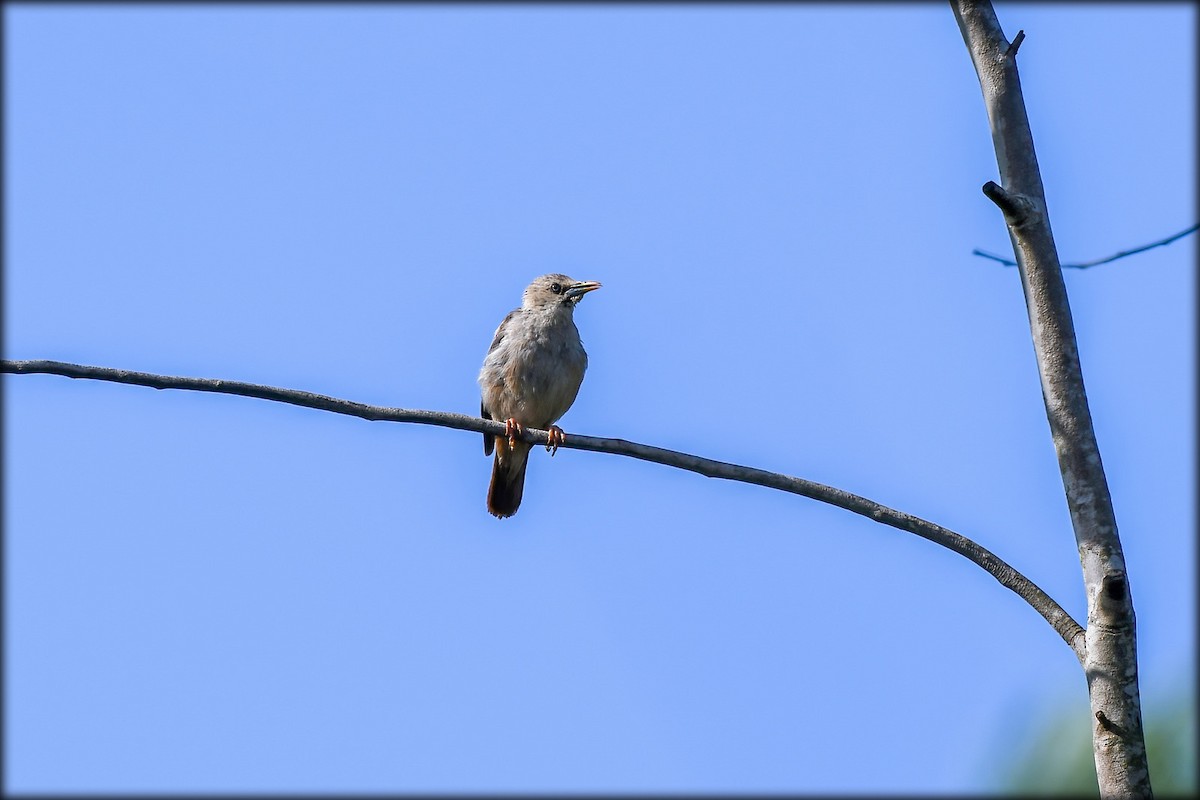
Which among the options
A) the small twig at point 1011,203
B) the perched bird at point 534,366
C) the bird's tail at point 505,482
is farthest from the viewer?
the bird's tail at point 505,482

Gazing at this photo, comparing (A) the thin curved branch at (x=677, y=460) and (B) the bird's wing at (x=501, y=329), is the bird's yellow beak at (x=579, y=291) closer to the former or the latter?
(B) the bird's wing at (x=501, y=329)

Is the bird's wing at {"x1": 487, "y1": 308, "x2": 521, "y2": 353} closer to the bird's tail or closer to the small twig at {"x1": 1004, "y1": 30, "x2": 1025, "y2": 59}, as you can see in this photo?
the bird's tail

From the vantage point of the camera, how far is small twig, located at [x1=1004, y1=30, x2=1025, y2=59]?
338 cm

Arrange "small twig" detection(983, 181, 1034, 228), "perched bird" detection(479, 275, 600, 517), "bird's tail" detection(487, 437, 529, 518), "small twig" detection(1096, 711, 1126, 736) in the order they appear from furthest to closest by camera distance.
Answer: "bird's tail" detection(487, 437, 529, 518) < "perched bird" detection(479, 275, 600, 517) < "small twig" detection(983, 181, 1034, 228) < "small twig" detection(1096, 711, 1126, 736)

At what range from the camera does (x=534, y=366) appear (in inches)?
310

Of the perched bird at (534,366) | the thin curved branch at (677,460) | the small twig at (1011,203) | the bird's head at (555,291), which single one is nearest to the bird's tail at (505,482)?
the perched bird at (534,366)

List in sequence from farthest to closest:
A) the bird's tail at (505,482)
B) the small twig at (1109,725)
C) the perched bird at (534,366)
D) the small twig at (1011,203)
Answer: the bird's tail at (505,482), the perched bird at (534,366), the small twig at (1011,203), the small twig at (1109,725)

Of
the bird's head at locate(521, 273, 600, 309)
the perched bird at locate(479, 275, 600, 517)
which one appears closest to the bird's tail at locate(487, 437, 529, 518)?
the perched bird at locate(479, 275, 600, 517)

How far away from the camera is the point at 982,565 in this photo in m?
3.24

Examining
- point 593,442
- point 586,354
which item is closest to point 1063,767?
point 586,354

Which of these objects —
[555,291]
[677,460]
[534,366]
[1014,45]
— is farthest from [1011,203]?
[555,291]

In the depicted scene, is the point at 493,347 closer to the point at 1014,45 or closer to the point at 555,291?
the point at 555,291

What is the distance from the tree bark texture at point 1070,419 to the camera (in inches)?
115

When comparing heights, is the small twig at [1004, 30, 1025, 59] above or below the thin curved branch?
above
